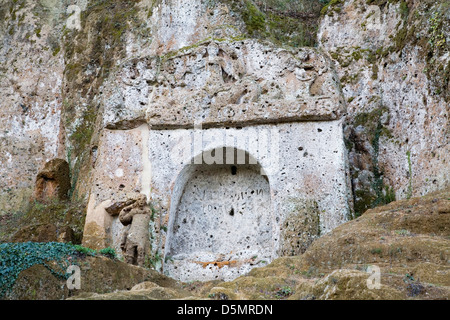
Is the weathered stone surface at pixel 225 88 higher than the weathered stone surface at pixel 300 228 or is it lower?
higher

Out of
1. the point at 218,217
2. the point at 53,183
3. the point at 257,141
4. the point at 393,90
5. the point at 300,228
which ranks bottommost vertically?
the point at 300,228

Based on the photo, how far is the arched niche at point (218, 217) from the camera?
1371 cm

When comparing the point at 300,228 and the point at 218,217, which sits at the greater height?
the point at 218,217

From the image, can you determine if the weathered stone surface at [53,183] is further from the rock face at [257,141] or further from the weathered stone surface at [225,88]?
the weathered stone surface at [225,88]

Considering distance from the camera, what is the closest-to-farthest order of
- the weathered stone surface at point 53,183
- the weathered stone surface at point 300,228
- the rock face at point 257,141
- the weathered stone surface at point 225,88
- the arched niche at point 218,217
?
the weathered stone surface at point 300,228, the rock face at point 257,141, the arched niche at point 218,217, the weathered stone surface at point 225,88, the weathered stone surface at point 53,183

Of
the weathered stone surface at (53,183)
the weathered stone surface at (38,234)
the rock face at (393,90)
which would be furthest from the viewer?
the weathered stone surface at (53,183)

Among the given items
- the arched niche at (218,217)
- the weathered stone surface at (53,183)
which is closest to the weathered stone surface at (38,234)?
the arched niche at (218,217)

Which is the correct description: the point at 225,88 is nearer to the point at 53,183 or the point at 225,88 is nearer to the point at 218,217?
the point at 218,217

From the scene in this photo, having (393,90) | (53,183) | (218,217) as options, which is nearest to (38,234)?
(53,183)

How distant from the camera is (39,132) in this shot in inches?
787

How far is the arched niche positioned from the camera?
13.7 metres

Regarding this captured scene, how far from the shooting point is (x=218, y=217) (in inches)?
575

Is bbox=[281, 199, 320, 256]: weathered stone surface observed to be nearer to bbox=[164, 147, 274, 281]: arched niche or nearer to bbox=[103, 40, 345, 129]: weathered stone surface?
bbox=[164, 147, 274, 281]: arched niche

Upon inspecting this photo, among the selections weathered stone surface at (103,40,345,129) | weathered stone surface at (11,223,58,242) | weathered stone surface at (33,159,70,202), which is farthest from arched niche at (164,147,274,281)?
weathered stone surface at (33,159,70,202)
